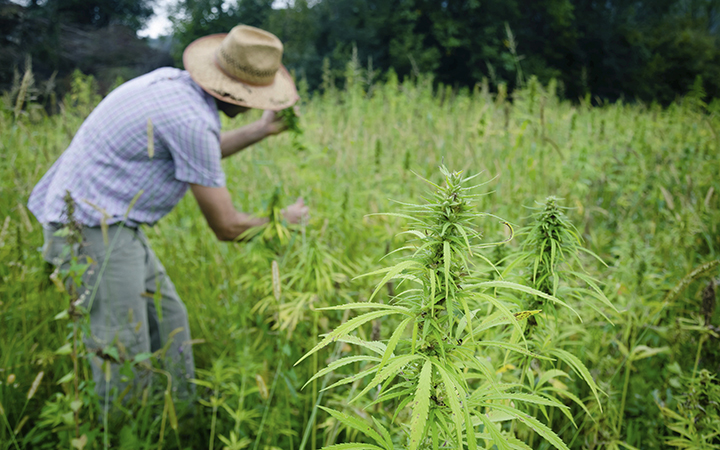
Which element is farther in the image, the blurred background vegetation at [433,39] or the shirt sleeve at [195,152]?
the blurred background vegetation at [433,39]

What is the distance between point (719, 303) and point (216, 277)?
2.89 m

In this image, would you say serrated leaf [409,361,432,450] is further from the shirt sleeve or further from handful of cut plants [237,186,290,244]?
the shirt sleeve

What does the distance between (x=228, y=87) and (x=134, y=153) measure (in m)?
0.60

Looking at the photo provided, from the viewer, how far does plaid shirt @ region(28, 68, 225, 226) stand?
2051 millimetres

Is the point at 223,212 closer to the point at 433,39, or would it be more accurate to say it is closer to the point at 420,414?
the point at 420,414

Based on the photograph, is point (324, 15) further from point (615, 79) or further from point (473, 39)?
point (615, 79)

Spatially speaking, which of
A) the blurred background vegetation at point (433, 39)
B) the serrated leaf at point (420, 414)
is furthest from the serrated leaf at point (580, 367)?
the blurred background vegetation at point (433, 39)

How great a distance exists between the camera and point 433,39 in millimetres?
17156

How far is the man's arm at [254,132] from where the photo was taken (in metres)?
2.70

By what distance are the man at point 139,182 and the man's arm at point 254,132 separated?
1.18 feet

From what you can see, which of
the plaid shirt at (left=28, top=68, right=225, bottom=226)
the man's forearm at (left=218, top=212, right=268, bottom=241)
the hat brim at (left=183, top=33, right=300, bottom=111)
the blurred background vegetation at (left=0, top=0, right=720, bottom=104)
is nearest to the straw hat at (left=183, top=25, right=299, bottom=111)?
the hat brim at (left=183, top=33, right=300, bottom=111)

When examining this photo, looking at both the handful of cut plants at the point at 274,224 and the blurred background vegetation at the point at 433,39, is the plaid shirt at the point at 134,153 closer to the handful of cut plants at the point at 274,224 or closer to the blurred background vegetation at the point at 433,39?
the handful of cut plants at the point at 274,224

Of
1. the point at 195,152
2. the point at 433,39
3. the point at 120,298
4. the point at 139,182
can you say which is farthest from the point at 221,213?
the point at 433,39

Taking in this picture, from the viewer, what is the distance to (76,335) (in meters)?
1.54
